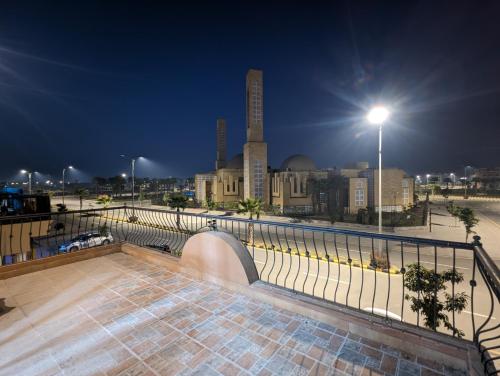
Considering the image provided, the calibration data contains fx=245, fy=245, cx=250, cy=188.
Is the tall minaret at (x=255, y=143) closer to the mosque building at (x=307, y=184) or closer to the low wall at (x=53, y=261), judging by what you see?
the mosque building at (x=307, y=184)

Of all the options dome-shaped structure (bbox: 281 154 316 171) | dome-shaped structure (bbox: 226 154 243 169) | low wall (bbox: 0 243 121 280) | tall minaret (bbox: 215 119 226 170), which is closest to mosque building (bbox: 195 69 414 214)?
dome-shaped structure (bbox: 281 154 316 171)

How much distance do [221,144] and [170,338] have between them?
52.0 metres

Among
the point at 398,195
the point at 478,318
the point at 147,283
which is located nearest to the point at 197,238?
the point at 147,283

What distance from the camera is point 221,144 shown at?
176ft

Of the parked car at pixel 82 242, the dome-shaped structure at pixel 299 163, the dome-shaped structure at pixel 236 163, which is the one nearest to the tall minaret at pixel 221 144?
the dome-shaped structure at pixel 236 163

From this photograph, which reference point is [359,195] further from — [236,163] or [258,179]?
[236,163]

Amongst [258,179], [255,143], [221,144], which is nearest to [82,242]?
[258,179]

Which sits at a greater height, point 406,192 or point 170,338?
point 406,192

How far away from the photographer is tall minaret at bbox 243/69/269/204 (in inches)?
1457

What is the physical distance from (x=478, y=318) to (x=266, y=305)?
1190 centimetres

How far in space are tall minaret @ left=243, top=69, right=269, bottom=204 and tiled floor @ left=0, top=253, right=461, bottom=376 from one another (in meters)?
34.2

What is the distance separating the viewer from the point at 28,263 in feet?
18.3

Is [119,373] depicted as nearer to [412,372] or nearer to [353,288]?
[412,372]

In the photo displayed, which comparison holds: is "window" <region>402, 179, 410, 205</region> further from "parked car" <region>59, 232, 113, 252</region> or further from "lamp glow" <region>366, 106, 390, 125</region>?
"parked car" <region>59, 232, 113, 252</region>
